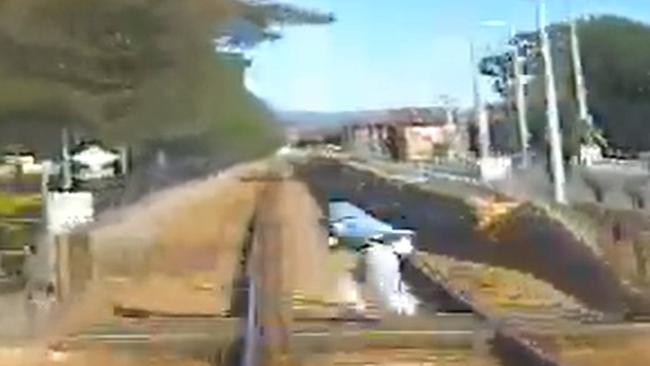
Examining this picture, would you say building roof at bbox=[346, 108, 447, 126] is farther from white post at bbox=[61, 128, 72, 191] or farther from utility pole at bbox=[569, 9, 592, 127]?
white post at bbox=[61, 128, 72, 191]

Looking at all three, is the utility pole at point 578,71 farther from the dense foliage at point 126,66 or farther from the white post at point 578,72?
the dense foliage at point 126,66

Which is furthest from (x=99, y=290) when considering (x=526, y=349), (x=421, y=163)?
(x=526, y=349)

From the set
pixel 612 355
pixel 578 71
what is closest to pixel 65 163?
pixel 578 71

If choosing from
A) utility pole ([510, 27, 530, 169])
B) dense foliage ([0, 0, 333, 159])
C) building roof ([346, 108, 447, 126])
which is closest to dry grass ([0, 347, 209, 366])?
dense foliage ([0, 0, 333, 159])

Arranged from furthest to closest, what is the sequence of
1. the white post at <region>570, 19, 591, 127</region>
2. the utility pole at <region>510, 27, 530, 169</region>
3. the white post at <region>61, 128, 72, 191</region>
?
the utility pole at <region>510, 27, 530, 169</region> < the white post at <region>570, 19, 591, 127</region> < the white post at <region>61, 128, 72, 191</region>

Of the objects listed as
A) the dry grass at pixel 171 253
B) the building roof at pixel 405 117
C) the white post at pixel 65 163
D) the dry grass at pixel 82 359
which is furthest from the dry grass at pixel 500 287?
the white post at pixel 65 163

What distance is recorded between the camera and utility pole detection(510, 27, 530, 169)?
9.66 metres

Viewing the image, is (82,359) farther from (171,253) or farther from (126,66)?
(171,253)

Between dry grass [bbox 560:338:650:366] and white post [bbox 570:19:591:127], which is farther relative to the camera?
white post [bbox 570:19:591:127]

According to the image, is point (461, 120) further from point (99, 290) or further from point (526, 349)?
point (526, 349)

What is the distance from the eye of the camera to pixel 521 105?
390 inches

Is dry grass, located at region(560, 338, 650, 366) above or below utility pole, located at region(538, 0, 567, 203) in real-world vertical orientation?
below

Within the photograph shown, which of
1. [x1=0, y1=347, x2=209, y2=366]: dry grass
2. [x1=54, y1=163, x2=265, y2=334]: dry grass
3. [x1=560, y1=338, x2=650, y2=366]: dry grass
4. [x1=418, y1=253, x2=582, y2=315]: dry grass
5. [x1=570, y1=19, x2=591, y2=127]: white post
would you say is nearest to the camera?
[x1=560, y1=338, x2=650, y2=366]: dry grass

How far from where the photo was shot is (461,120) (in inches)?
362
